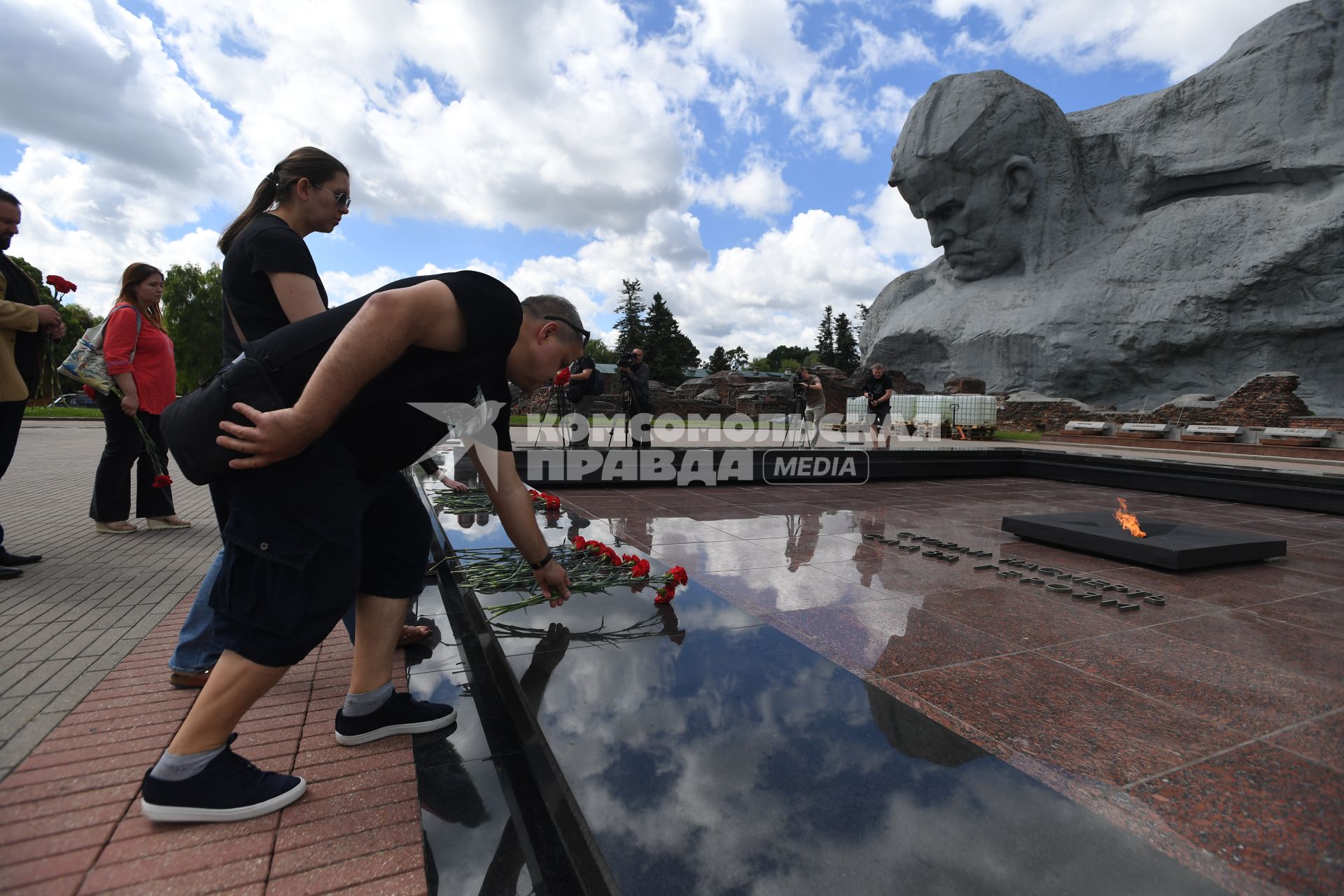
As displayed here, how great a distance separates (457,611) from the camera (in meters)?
2.87

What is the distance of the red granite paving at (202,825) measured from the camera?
3.96 ft

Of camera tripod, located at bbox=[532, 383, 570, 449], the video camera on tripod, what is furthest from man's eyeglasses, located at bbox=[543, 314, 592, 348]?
the video camera on tripod

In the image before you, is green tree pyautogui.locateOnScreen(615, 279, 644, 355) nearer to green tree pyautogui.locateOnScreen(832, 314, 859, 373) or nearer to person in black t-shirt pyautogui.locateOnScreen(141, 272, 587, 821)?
green tree pyautogui.locateOnScreen(832, 314, 859, 373)

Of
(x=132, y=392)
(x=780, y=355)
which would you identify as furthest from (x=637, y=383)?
(x=780, y=355)

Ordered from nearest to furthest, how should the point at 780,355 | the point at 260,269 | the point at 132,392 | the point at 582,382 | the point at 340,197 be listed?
the point at 260,269 < the point at 340,197 < the point at 132,392 < the point at 582,382 < the point at 780,355

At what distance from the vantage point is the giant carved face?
27906mm

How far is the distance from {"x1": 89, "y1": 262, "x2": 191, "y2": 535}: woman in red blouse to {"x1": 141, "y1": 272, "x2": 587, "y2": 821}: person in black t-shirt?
324 centimetres

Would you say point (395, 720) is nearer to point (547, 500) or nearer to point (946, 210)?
point (547, 500)

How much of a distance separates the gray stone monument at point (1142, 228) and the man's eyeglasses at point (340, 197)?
29011mm

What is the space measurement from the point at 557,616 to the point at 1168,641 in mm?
2412

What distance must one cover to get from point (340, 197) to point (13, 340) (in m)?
2.84

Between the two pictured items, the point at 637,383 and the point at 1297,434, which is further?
the point at 1297,434

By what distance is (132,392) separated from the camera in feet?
13.2

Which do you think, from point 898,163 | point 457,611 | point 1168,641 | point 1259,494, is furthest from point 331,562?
point 898,163
